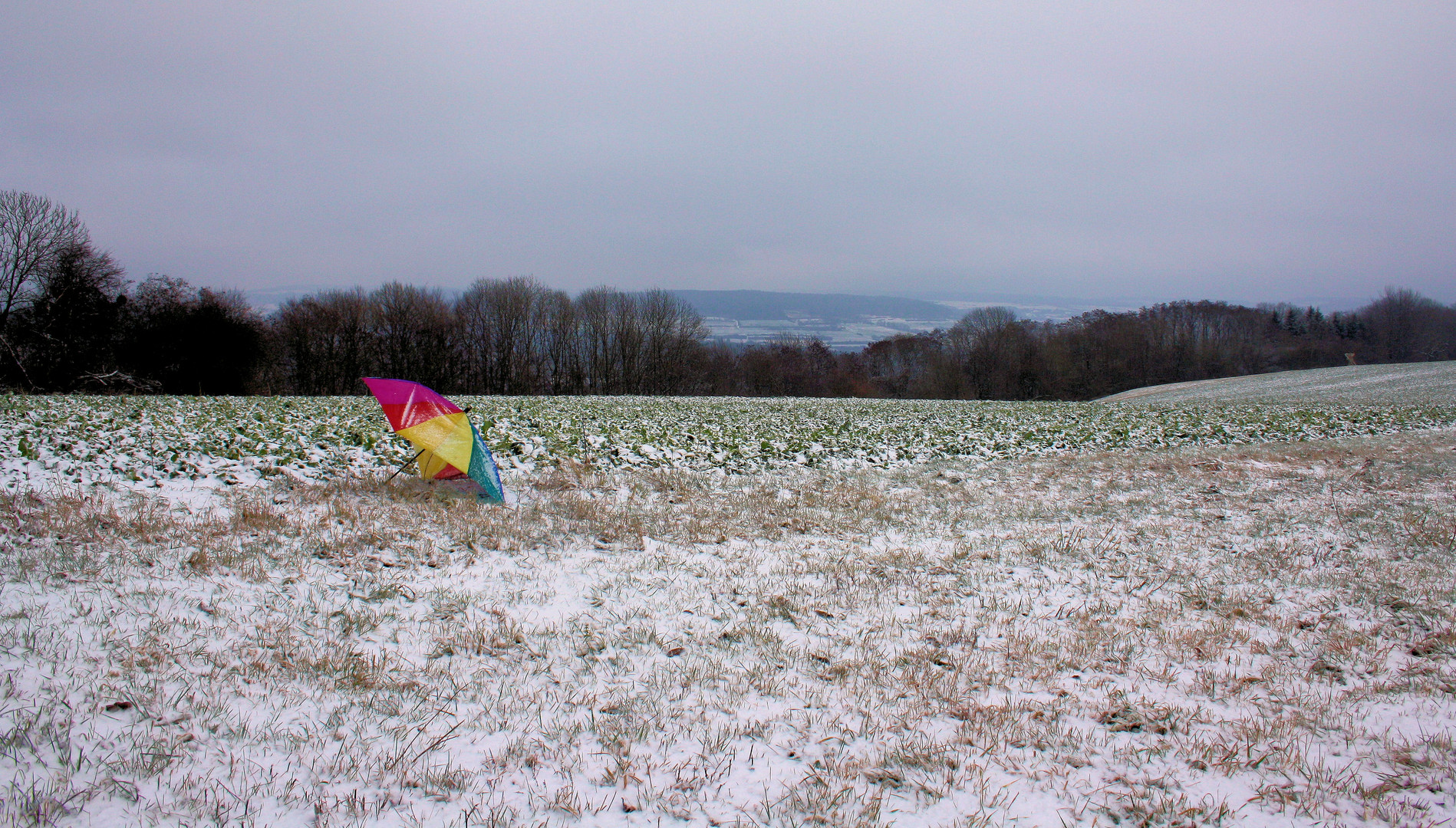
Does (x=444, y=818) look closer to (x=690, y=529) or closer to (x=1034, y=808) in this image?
(x=1034, y=808)

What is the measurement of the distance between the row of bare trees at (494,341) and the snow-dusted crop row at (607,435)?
34.4 meters

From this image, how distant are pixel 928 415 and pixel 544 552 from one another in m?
18.8

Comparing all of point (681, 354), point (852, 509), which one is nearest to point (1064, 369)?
point (681, 354)

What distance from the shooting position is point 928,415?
23.1 m

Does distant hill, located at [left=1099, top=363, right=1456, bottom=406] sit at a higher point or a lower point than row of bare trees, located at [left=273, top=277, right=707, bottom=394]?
lower

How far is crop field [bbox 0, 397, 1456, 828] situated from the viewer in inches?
122

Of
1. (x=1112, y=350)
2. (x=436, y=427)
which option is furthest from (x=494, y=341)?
(x=1112, y=350)

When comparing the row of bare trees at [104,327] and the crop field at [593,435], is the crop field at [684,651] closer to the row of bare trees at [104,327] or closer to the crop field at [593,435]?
the crop field at [593,435]

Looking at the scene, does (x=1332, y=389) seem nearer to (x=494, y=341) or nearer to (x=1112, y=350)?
(x=1112, y=350)

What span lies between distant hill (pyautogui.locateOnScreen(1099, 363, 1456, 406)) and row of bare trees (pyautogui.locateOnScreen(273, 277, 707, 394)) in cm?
3889

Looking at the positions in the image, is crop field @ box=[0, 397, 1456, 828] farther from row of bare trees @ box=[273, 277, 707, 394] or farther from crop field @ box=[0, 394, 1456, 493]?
row of bare trees @ box=[273, 277, 707, 394]

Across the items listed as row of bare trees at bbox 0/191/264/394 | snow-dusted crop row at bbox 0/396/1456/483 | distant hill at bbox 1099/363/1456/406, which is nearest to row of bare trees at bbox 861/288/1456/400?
distant hill at bbox 1099/363/1456/406

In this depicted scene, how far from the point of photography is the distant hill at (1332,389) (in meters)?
34.0

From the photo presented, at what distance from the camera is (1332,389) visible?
41281 millimetres
